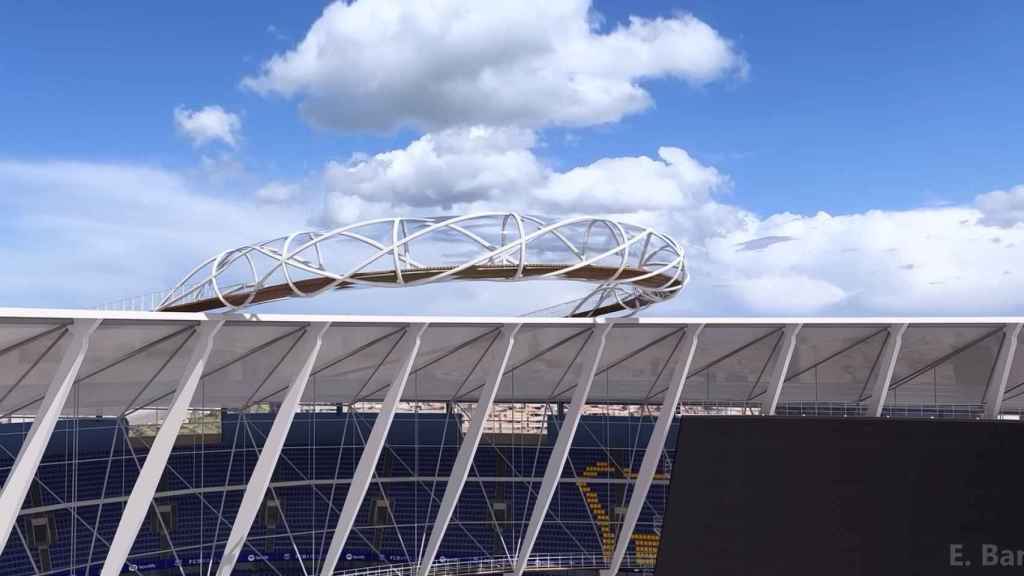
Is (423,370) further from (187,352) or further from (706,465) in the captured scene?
(706,465)

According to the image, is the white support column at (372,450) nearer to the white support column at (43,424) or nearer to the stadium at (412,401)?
the stadium at (412,401)

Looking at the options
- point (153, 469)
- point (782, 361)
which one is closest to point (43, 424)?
point (153, 469)

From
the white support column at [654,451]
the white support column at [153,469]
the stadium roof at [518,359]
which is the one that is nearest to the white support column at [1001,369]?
the stadium roof at [518,359]

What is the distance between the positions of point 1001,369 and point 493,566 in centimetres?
1808

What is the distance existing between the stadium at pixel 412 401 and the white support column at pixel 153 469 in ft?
0.16

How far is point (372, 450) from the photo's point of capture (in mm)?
26188

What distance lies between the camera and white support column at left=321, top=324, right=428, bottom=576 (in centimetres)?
2580

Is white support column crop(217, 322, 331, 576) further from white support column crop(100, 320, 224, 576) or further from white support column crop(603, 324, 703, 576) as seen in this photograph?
white support column crop(603, 324, 703, 576)

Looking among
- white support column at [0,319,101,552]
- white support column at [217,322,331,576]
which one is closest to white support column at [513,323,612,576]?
white support column at [217,322,331,576]

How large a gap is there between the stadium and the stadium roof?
109 mm

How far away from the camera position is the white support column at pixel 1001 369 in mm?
29359

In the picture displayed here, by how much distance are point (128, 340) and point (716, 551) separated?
52.7 ft

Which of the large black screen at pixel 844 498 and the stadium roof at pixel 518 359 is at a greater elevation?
the stadium roof at pixel 518 359

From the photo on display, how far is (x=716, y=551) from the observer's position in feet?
42.7
